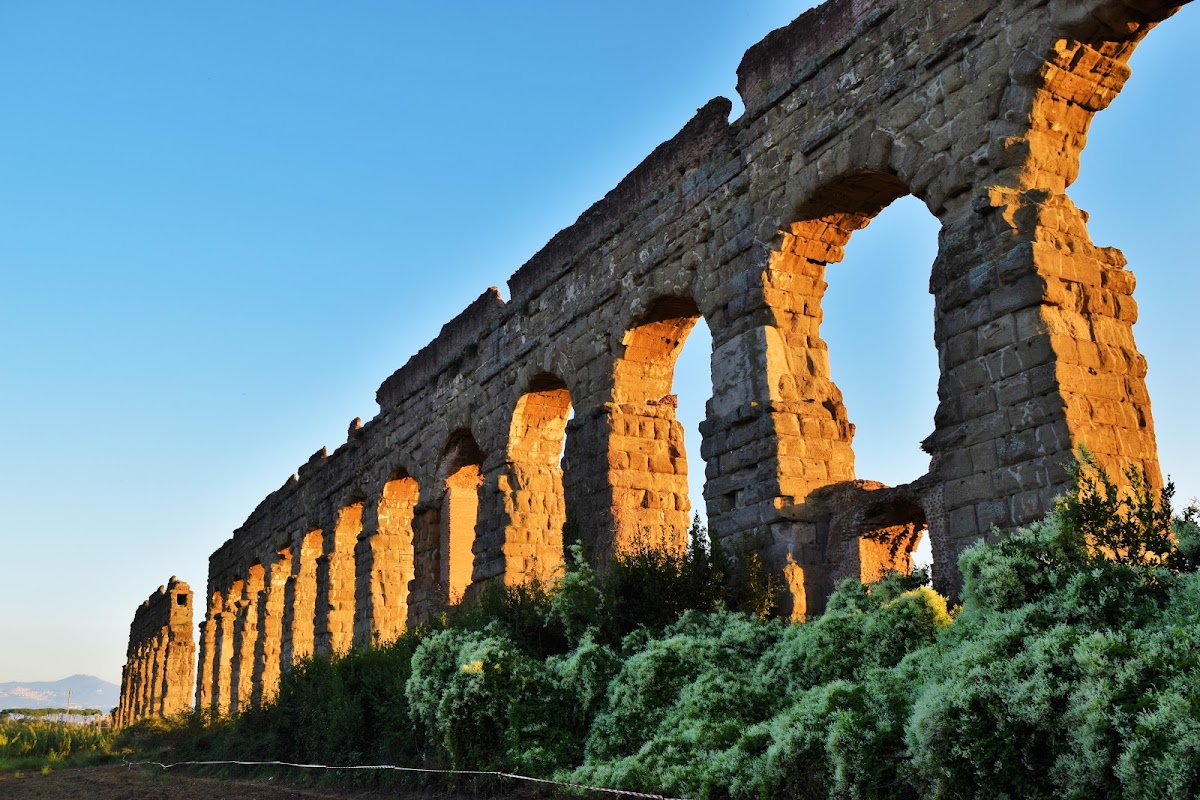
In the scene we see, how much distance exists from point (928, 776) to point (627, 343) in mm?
7938

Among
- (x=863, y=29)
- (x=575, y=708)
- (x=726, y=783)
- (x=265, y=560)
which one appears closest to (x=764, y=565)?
(x=575, y=708)

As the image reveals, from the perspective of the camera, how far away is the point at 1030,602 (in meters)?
4.96

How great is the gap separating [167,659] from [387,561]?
21.0 metres

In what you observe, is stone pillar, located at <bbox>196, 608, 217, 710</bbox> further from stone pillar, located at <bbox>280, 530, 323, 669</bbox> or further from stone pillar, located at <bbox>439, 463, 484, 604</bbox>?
stone pillar, located at <bbox>439, 463, 484, 604</bbox>

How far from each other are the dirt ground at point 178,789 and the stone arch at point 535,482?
413 cm

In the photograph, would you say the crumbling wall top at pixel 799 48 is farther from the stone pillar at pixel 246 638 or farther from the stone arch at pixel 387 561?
the stone pillar at pixel 246 638

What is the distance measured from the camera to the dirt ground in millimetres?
A: 6982

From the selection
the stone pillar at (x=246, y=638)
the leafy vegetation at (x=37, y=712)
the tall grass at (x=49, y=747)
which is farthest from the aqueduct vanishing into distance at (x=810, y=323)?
the leafy vegetation at (x=37, y=712)

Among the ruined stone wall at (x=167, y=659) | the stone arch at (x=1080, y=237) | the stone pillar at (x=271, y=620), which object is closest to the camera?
the stone arch at (x=1080, y=237)

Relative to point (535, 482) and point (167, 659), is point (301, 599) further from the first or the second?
point (167, 659)

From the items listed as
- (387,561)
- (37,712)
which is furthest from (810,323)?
(37,712)

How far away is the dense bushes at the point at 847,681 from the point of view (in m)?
3.78

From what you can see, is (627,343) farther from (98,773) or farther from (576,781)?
(98,773)

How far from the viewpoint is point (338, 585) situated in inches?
769
